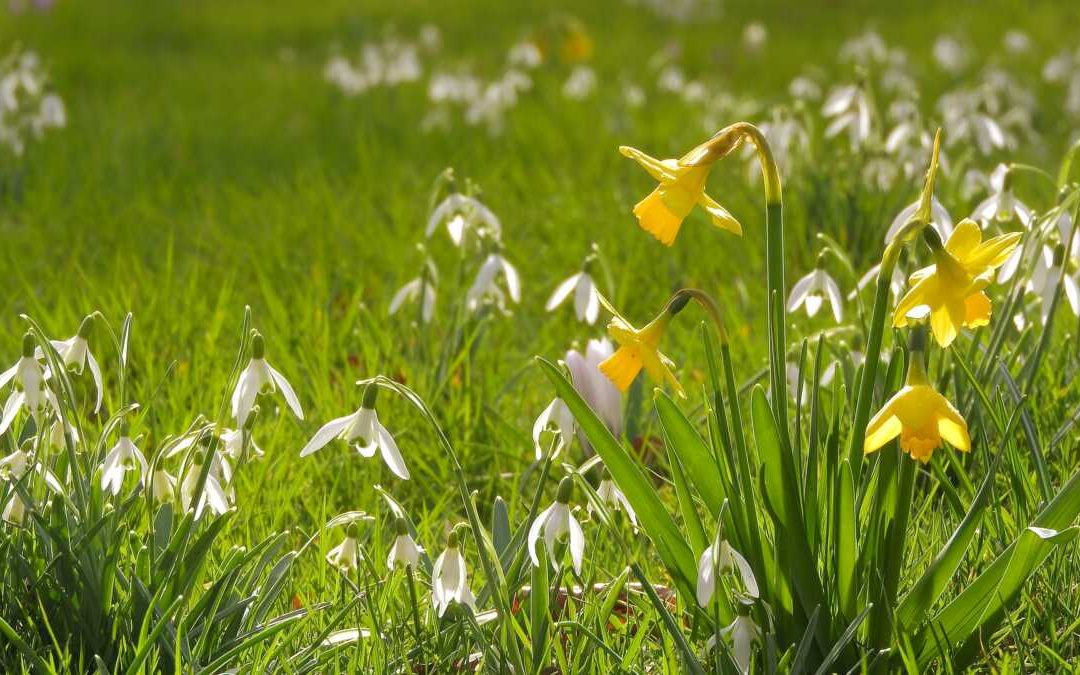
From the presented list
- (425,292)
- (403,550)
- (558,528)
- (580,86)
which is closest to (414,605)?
(403,550)

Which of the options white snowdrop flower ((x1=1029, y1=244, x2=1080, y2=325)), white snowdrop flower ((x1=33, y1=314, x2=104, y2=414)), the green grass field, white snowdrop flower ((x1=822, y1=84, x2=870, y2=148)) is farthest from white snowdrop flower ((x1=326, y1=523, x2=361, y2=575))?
white snowdrop flower ((x1=822, y1=84, x2=870, y2=148))

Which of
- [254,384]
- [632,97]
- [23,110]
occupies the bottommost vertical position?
[254,384]

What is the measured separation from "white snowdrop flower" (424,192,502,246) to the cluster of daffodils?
187 centimetres

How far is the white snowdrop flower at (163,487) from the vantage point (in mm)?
1736

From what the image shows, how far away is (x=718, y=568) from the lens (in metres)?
1.46

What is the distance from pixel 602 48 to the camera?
24.0 feet

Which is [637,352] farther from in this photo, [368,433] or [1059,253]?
[1059,253]

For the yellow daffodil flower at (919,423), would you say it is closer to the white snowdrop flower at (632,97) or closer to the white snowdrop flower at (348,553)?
the white snowdrop flower at (348,553)

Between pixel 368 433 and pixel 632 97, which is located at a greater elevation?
pixel 632 97

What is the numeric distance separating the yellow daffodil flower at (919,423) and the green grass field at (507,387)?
0.48 ft

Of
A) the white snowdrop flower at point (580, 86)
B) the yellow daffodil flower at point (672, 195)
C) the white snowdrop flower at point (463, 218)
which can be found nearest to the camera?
the yellow daffodil flower at point (672, 195)

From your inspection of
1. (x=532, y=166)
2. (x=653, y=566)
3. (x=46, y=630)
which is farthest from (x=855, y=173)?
(x=46, y=630)

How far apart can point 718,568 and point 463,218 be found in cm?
139

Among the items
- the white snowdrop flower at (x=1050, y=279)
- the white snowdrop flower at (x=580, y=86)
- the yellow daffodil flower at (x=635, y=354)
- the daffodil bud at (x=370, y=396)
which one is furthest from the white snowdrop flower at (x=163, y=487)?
the white snowdrop flower at (x=580, y=86)
